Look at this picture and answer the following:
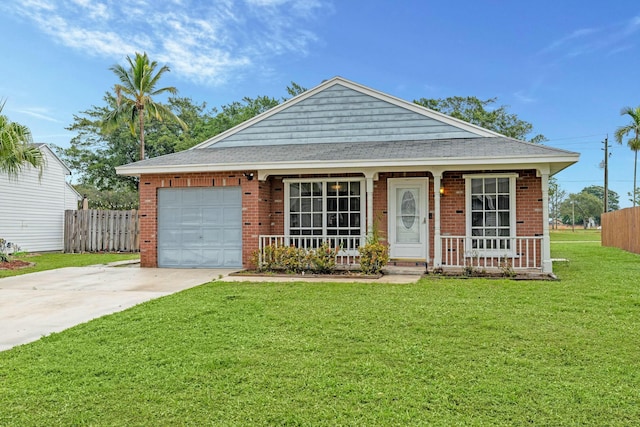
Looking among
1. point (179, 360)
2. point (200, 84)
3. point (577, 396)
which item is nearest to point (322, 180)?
point (179, 360)

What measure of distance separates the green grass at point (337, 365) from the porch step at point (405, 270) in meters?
3.37

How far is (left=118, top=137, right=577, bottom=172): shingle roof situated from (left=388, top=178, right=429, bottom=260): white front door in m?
0.87

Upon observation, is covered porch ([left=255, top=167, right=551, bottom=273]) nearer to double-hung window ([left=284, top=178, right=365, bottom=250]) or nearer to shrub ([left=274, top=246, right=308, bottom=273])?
double-hung window ([left=284, top=178, right=365, bottom=250])

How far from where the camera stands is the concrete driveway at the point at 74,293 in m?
5.64

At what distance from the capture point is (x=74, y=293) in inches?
314

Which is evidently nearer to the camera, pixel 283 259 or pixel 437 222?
pixel 283 259

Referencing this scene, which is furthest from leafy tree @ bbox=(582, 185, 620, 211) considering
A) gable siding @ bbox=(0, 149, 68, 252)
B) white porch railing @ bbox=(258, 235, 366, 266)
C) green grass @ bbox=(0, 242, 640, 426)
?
green grass @ bbox=(0, 242, 640, 426)

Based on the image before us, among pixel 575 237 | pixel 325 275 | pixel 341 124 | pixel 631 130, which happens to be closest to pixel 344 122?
pixel 341 124

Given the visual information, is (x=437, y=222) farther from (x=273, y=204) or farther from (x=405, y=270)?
(x=273, y=204)

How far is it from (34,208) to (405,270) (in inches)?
620

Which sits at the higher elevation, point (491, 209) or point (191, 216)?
point (491, 209)

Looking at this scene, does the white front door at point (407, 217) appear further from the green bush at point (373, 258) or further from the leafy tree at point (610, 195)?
the leafy tree at point (610, 195)

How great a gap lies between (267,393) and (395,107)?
34.3 feet

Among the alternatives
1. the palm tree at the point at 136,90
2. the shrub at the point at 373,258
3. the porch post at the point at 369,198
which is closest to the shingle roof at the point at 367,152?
the porch post at the point at 369,198
